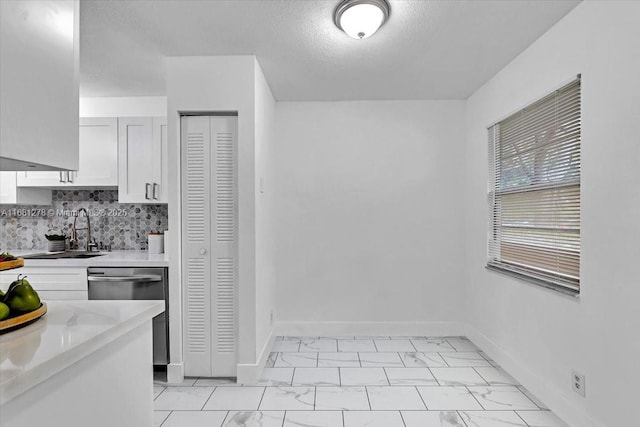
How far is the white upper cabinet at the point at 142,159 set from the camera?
356 cm

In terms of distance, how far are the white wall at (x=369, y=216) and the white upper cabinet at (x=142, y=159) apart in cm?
115

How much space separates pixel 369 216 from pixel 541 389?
213 cm

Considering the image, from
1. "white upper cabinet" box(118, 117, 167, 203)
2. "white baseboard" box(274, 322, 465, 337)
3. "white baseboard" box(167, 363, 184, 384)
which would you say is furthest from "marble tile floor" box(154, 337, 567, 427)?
"white upper cabinet" box(118, 117, 167, 203)

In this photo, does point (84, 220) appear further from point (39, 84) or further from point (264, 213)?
point (39, 84)

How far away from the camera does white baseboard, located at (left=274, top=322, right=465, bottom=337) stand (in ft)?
13.5

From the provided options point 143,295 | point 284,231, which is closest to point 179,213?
point 143,295

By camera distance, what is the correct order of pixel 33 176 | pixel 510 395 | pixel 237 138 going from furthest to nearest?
pixel 33 176 → pixel 237 138 → pixel 510 395

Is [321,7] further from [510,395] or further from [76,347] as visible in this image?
[510,395]

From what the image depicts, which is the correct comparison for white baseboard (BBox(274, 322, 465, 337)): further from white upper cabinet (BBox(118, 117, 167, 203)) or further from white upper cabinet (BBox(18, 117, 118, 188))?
white upper cabinet (BBox(18, 117, 118, 188))

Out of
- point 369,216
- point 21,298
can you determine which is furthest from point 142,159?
point 21,298

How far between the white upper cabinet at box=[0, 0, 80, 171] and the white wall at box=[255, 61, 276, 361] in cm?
164

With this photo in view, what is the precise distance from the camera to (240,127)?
2.96 meters

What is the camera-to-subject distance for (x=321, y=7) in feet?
7.52

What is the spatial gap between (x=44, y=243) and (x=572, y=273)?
14.8 feet
